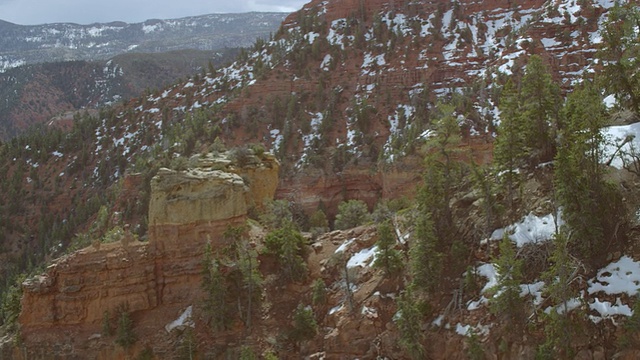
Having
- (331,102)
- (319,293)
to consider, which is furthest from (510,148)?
(331,102)

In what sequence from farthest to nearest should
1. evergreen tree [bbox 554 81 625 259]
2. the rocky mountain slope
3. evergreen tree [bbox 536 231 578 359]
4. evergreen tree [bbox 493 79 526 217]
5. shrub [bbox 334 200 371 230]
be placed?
shrub [bbox 334 200 371 230]
evergreen tree [bbox 493 79 526 217]
the rocky mountain slope
evergreen tree [bbox 554 81 625 259]
evergreen tree [bbox 536 231 578 359]

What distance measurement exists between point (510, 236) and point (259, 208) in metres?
18.6

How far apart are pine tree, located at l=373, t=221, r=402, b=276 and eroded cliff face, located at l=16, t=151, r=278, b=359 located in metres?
8.13

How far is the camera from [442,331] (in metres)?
25.6

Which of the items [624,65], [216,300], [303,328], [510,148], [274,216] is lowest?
[303,328]

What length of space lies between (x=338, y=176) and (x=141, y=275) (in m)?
45.9

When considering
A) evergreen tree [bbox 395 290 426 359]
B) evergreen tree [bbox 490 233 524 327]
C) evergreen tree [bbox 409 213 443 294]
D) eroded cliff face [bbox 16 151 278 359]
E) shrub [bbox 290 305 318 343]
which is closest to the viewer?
evergreen tree [bbox 490 233 524 327]

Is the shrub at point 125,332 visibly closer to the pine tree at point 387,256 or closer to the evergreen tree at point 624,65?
the pine tree at point 387,256

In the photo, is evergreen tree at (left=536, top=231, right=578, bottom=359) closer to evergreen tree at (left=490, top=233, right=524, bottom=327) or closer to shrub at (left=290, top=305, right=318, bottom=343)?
evergreen tree at (left=490, top=233, right=524, bottom=327)

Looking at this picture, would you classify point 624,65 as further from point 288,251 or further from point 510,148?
point 288,251

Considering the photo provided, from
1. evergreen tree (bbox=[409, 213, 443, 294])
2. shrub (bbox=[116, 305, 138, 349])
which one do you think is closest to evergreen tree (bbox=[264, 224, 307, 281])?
evergreen tree (bbox=[409, 213, 443, 294])

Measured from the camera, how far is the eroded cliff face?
104 feet

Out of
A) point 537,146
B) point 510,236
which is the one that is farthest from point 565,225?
point 537,146

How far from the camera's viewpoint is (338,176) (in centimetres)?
7631
